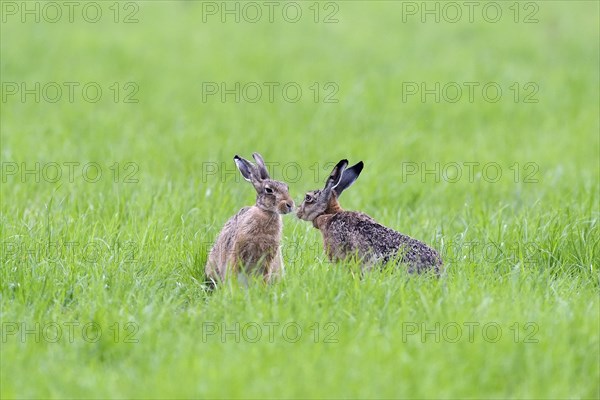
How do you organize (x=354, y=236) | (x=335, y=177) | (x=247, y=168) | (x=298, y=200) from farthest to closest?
1. (x=298, y=200)
2. (x=335, y=177)
3. (x=247, y=168)
4. (x=354, y=236)

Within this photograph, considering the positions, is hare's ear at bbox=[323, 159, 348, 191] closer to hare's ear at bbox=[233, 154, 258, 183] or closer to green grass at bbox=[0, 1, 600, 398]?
green grass at bbox=[0, 1, 600, 398]

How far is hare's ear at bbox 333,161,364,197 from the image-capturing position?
291 inches

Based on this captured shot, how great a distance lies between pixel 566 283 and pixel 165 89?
895cm

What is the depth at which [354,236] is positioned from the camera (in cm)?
700

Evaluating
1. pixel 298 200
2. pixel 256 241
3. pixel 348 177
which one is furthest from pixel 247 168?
pixel 298 200

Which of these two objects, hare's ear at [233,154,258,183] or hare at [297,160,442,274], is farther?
hare's ear at [233,154,258,183]

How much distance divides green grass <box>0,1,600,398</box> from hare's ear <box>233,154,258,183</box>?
0.64m

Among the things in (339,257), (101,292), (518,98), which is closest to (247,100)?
(518,98)

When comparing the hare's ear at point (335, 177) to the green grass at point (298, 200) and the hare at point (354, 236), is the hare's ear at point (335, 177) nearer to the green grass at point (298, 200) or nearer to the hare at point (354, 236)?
the hare at point (354, 236)

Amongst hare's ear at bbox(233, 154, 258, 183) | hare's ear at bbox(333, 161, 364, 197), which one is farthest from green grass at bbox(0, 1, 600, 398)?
hare's ear at bbox(233, 154, 258, 183)

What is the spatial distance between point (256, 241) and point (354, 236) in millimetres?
746

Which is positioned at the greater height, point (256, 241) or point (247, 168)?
point (247, 168)

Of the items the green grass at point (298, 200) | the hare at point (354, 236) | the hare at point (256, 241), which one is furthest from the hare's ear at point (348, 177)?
the hare at point (256, 241)

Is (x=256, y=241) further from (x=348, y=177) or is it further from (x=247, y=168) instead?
(x=348, y=177)
